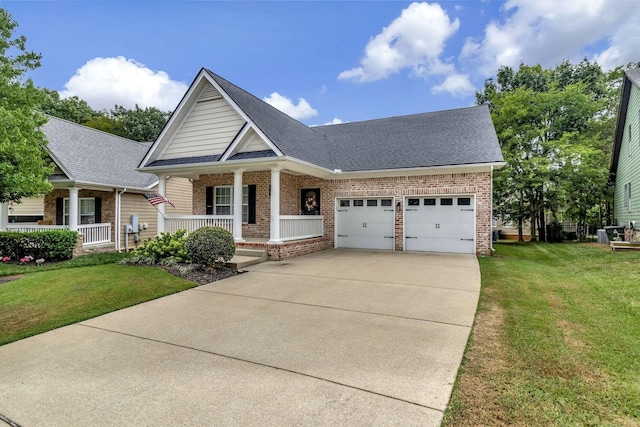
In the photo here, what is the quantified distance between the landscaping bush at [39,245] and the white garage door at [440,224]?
1221 centimetres

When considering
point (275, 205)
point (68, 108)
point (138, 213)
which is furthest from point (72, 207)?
point (68, 108)

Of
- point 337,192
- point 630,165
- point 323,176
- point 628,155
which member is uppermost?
point 628,155

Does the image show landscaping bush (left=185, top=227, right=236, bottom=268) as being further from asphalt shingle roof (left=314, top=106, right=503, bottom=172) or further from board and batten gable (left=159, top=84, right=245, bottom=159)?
asphalt shingle roof (left=314, top=106, right=503, bottom=172)

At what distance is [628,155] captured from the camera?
14.5 meters

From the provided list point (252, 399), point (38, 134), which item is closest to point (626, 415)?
point (252, 399)

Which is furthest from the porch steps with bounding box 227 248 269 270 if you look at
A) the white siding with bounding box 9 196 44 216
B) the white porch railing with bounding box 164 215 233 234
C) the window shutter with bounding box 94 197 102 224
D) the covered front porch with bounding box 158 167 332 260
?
the white siding with bounding box 9 196 44 216

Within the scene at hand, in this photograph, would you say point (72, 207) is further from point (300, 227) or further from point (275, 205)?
point (300, 227)

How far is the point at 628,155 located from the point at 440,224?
10.5m

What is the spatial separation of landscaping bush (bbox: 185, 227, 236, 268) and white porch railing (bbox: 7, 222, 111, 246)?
25.2 ft

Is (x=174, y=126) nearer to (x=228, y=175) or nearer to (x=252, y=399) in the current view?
(x=228, y=175)

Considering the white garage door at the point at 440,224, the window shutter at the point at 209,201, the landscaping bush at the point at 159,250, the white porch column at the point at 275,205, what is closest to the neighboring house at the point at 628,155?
the white garage door at the point at 440,224

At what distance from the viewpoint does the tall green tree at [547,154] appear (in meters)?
16.4

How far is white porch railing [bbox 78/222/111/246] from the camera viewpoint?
13.0 m

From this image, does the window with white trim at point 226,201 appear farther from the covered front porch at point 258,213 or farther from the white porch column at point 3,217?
the white porch column at point 3,217
